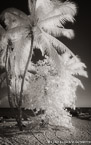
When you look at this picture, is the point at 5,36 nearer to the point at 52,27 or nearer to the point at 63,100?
the point at 52,27

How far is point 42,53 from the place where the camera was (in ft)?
64.3

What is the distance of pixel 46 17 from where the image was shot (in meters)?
17.0

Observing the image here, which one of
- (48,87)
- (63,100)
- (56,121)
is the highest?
(48,87)

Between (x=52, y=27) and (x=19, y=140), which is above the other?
(x=52, y=27)

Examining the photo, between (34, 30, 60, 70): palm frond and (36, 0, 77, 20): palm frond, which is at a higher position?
(36, 0, 77, 20): palm frond

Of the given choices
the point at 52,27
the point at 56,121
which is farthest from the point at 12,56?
the point at 56,121

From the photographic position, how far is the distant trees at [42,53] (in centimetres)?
1653

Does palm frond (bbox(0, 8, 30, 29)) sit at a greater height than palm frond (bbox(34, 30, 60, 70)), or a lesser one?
greater

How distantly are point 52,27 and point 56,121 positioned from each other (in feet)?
26.4

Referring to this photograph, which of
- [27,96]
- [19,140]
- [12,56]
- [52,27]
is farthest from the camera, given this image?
[27,96]

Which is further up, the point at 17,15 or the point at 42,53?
the point at 17,15

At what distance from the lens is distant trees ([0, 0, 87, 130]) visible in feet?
54.2

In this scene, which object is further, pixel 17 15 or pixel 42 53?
pixel 42 53

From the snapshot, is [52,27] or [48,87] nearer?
[52,27]
